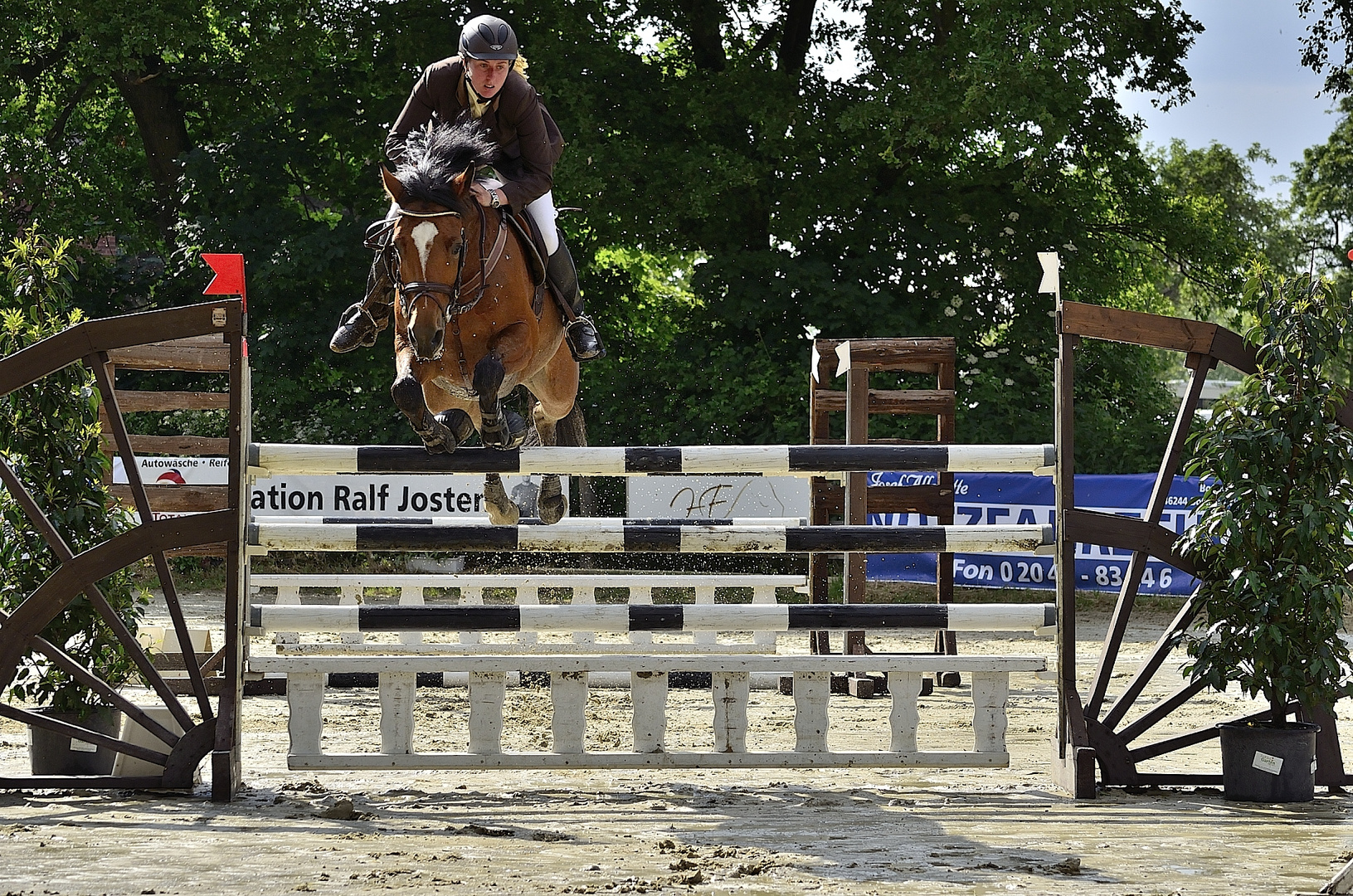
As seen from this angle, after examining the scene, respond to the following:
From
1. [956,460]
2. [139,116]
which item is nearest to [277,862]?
[956,460]

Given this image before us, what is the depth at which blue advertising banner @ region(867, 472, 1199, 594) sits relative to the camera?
36.9 ft

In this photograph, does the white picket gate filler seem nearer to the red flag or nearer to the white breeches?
the white breeches

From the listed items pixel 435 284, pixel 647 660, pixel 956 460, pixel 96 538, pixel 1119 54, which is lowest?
pixel 647 660

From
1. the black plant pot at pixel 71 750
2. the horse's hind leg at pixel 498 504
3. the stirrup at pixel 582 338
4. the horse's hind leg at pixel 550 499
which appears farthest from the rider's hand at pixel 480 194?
the black plant pot at pixel 71 750

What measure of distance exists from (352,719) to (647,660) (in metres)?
2.45

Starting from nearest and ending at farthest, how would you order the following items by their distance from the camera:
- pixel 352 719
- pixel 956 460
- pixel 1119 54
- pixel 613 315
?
pixel 956 460, pixel 352 719, pixel 1119 54, pixel 613 315

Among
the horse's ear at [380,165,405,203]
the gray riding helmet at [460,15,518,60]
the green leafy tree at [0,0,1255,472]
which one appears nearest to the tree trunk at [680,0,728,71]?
the green leafy tree at [0,0,1255,472]

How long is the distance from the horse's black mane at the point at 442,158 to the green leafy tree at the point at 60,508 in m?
1.24

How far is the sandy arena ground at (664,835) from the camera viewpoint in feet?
10.4

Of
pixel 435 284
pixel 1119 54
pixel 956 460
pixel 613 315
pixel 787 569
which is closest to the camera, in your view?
pixel 435 284

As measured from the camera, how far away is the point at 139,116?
17.3 meters

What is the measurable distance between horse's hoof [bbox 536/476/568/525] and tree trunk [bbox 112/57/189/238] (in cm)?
1334

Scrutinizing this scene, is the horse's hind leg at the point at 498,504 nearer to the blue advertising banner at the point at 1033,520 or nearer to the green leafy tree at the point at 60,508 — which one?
the green leafy tree at the point at 60,508

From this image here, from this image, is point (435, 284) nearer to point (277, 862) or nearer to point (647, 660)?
point (647, 660)
